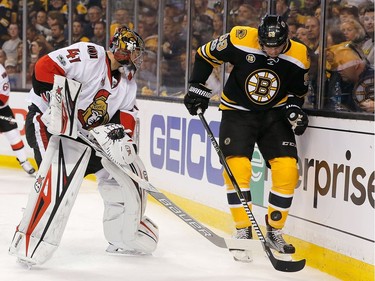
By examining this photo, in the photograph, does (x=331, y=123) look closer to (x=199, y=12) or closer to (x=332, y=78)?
(x=332, y=78)

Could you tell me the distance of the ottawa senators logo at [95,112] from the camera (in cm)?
390

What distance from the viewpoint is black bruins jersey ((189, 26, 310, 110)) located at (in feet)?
12.8

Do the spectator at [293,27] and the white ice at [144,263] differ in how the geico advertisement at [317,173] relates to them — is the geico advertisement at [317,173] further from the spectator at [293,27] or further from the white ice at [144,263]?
the spectator at [293,27]

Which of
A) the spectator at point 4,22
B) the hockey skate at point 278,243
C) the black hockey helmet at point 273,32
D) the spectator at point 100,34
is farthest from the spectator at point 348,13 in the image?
the spectator at point 4,22

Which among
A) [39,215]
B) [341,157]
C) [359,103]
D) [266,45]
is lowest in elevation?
[39,215]

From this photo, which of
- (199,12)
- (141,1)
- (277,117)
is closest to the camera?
(277,117)

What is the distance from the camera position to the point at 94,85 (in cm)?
388

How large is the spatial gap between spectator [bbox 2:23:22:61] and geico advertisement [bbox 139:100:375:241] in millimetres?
3057

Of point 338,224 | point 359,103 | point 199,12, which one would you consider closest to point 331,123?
point 359,103

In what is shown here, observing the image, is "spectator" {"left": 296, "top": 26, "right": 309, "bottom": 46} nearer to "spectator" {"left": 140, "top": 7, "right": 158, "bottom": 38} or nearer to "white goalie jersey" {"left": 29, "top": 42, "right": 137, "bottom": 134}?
"white goalie jersey" {"left": 29, "top": 42, "right": 137, "bottom": 134}

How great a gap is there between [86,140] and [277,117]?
35.0 inches

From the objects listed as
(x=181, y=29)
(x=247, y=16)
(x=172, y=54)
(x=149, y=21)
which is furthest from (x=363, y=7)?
(x=149, y=21)

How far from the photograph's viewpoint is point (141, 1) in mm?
6398

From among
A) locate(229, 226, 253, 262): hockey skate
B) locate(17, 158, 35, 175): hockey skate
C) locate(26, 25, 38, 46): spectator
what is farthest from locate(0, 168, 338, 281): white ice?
locate(26, 25, 38, 46): spectator
